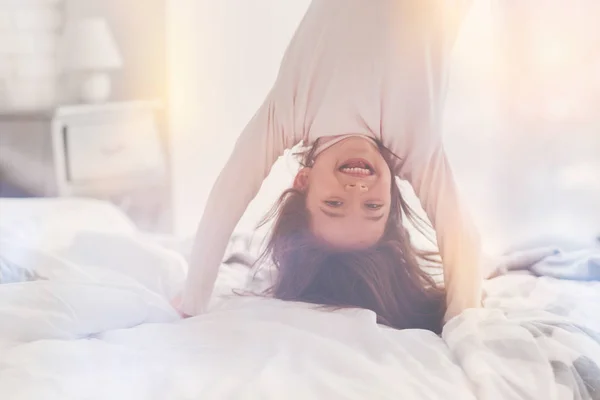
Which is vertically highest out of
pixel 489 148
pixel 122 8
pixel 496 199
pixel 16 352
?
pixel 122 8

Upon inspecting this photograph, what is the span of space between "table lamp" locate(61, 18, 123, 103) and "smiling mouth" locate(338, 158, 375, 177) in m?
0.51

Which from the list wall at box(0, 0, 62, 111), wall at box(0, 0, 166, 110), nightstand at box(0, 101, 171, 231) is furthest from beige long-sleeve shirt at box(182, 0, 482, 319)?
wall at box(0, 0, 62, 111)

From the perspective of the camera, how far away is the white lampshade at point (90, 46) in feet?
4.03

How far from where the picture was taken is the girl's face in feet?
3.92

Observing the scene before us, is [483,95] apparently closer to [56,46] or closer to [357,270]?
[357,270]

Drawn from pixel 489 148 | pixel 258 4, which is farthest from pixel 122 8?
pixel 489 148

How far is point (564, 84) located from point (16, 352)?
3.82ft

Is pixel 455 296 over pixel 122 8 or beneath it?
beneath

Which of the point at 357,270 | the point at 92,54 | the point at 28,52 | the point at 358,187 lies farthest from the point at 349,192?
the point at 28,52

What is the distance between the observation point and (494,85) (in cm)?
121

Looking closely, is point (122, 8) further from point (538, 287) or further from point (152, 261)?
point (538, 287)

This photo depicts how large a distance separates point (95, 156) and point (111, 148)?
0.04 metres

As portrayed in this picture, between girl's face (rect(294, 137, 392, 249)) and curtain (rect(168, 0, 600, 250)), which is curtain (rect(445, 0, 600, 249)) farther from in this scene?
girl's face (rect(294, 137, 392, 249))

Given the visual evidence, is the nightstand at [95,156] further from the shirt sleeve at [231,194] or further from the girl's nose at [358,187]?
the girl's nose at [358,187]
